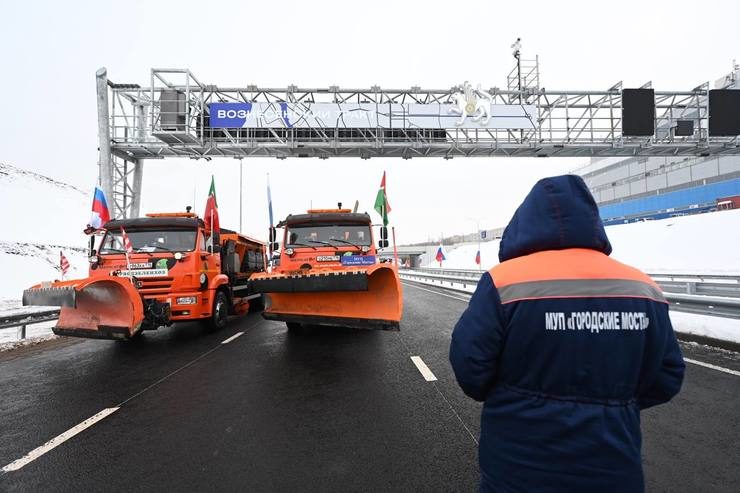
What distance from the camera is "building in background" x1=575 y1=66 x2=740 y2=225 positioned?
43.2 meters

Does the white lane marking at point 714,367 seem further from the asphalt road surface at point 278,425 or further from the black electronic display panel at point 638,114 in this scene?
the black electronic display panel at point 638,114

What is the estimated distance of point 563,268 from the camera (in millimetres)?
1501

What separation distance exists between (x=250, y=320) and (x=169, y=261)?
409cm

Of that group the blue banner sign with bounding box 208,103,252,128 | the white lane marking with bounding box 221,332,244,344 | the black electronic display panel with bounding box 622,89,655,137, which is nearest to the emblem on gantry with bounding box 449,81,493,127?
the black electronic display panel with bounding box 622,89,655,137

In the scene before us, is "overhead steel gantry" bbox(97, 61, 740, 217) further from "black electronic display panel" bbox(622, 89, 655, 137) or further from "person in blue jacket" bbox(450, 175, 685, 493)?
"person in blue jacket" bbox(450, 175, 685, 493)

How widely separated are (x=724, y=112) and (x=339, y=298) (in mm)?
19843

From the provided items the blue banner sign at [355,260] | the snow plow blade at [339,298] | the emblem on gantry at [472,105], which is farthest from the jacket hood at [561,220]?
the emblem on gantry at [472,105]

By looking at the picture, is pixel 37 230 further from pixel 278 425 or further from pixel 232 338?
pixel 278 425

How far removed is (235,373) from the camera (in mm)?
5461

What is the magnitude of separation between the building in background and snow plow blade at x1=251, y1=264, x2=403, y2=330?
43015mm

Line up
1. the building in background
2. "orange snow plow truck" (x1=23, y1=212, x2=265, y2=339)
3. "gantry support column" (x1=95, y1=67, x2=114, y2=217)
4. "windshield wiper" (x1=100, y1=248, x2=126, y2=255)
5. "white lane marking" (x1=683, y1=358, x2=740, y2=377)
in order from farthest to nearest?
the building in background → "gantry support column" (x1=95, y1=67, x2=114, y2=217) → "windshield wiper" (x1=100, y1=248, x2=126, y2=255) → "orange snow plow truck" (x1=23, y1=212, x2=265, y2=339) → "white lane marking" (x1=683, y1=358, x2=740, y2=377)

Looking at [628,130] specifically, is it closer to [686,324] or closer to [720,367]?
[686,324]

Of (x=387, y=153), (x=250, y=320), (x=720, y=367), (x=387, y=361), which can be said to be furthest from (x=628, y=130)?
(x=250, y=320)

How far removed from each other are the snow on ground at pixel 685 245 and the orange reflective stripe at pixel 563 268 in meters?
24.1
